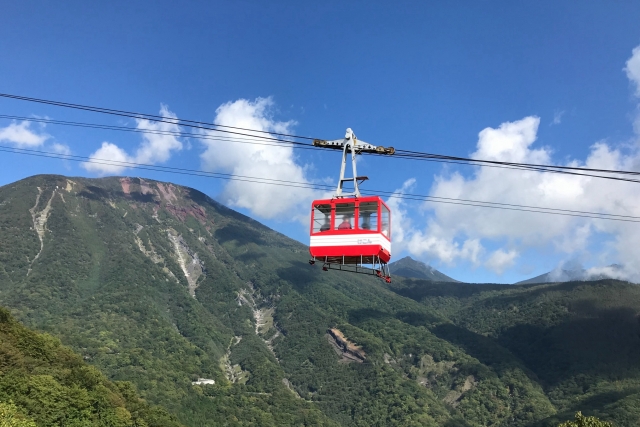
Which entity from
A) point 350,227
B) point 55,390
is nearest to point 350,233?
point 350,227

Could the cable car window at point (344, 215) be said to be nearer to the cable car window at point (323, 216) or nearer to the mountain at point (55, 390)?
the cable car window at point (323, 216)

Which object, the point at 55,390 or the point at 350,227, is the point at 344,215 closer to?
the point at 350,227

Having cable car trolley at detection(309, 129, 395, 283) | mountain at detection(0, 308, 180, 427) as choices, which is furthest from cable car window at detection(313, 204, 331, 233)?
mountain at detection(0, 308, 180, 427)

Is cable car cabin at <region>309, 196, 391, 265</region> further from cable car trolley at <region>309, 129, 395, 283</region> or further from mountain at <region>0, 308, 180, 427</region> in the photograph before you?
mountain at <region>0, 308, 180, 427</region>

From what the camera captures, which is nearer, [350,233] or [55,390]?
[350,233]

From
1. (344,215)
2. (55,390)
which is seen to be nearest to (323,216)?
(344,215)

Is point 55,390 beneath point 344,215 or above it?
beneath

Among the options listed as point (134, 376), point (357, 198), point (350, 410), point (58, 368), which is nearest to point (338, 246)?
point (357, 198)
